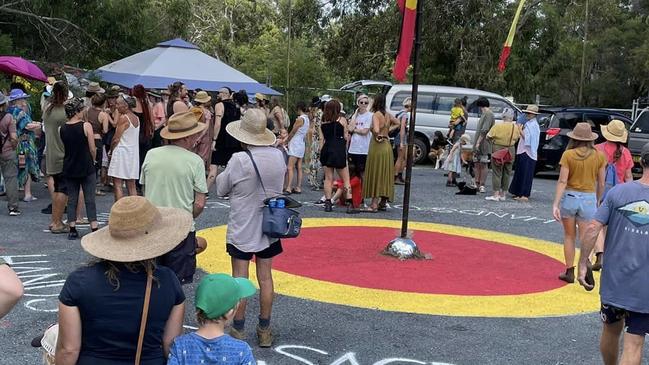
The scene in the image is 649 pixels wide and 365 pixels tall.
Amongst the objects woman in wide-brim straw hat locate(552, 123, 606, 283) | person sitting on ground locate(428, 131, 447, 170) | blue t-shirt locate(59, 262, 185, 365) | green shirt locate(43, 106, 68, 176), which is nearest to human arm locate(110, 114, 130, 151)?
green shirt locate(43, 106, 68, 176)

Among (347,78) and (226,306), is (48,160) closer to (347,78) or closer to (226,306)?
(226,306)

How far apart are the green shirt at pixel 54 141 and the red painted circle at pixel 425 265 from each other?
10.1ft

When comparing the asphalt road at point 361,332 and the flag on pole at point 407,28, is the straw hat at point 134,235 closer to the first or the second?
the asphalt road at point 361,332

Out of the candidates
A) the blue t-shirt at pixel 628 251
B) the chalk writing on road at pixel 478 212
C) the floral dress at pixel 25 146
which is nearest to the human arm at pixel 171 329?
the blue t-shirt at pixel 628 251

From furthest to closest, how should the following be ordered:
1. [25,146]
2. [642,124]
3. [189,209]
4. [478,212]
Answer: [642,124]
[478,212]
[25,146]
[189,209]

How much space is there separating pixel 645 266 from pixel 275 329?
2.80 m

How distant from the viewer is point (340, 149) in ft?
35.3

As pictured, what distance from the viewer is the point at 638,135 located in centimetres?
1650

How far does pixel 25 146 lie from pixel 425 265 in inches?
252

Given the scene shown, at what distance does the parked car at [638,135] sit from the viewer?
16.0 meters

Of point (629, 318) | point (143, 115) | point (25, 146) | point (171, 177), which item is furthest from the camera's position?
point (25, 146)

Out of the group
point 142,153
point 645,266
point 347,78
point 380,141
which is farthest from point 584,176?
point 347,78

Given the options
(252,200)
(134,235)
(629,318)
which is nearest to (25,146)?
(252,200)

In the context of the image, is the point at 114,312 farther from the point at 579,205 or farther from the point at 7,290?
the point at 579,205
